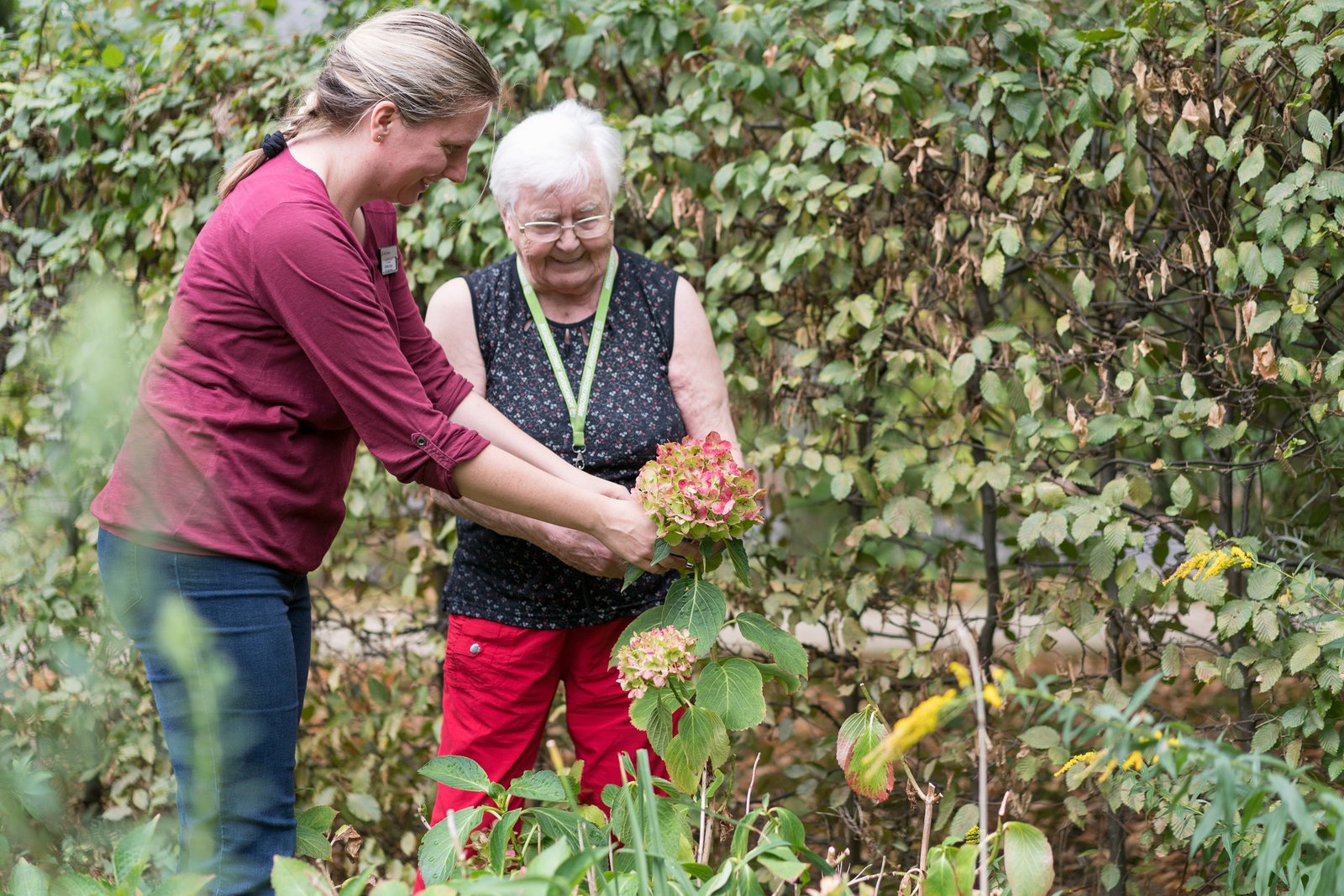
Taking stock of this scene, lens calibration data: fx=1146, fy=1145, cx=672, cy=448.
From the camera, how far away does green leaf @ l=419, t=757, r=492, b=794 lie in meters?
1.88

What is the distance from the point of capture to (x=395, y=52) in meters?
1.87

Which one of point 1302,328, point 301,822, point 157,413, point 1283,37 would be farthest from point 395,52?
point 1302,328

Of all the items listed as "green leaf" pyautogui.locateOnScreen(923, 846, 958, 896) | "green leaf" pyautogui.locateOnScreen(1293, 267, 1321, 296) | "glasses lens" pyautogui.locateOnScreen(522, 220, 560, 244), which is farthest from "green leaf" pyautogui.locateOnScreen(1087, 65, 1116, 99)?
"green leaf" pyautogui.locateOnScreen(923, 846, 958, 896)

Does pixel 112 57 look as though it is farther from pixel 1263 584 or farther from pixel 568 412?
pixel 1263 584

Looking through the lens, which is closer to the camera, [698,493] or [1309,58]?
[698,493]

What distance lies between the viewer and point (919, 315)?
→ 2.79 m

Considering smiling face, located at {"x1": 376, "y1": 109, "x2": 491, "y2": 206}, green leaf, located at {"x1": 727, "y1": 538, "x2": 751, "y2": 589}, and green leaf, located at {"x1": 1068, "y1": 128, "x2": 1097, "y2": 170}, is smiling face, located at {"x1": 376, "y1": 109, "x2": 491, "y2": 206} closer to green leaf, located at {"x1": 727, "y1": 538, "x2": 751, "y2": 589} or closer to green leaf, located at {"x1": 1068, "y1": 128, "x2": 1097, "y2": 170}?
green leaf, located at {"x1": 727, "y1": 538, "x2": 751, "y2": 589}

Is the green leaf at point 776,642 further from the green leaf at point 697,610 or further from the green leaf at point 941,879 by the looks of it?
the green leaf at point 941,879

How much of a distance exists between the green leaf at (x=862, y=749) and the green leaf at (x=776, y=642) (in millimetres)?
126

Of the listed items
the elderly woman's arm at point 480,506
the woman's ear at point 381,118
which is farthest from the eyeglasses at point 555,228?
the woman's ear at point 381,118

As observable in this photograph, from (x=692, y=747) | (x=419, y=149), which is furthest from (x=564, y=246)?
(x=692, y=747)

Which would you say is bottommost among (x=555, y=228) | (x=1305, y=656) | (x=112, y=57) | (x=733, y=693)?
(x=1305, y=656)

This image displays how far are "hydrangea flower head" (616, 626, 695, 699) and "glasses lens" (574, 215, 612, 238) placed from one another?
2.95 feet

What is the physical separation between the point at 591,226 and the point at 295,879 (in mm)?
1380
